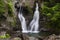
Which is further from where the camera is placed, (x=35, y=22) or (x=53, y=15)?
(x=35, y=22)

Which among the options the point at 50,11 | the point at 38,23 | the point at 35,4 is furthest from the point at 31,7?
the point at 50,11

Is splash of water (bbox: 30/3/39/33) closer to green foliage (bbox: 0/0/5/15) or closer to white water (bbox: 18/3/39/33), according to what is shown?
white water (bbox: 18/3/39/33)

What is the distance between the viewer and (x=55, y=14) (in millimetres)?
19062

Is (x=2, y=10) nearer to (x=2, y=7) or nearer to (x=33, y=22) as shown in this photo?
(x=2, y=7)

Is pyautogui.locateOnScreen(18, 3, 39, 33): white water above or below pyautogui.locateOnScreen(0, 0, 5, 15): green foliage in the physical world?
below

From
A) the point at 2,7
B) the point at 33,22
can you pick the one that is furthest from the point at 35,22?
the point at 2,7

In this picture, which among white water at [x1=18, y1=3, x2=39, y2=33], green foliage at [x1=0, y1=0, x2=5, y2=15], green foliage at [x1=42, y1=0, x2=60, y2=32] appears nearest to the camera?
green foliage at [x1=42, y1=0, x2=60, y2=32]

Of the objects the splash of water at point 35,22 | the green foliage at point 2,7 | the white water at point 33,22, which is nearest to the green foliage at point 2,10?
the green foliage at point 2,7

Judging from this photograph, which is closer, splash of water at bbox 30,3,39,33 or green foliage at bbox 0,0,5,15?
green foliage at bbox 0,0,5,15

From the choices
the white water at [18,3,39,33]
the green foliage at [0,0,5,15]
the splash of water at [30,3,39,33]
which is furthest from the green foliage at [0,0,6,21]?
the splash of water at [30,3,39,33]

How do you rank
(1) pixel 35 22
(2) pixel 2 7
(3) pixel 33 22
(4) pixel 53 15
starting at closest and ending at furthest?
(4) pixel 53 15 < (2) pixel 2 7 < (3) pixel 33 22 < (1) pixel 35 22

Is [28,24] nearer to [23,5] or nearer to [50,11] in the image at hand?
[23,5]

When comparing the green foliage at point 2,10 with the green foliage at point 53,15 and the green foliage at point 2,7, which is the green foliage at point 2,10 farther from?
the green foliage at point 53,15

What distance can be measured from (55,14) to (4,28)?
4.95 metres
